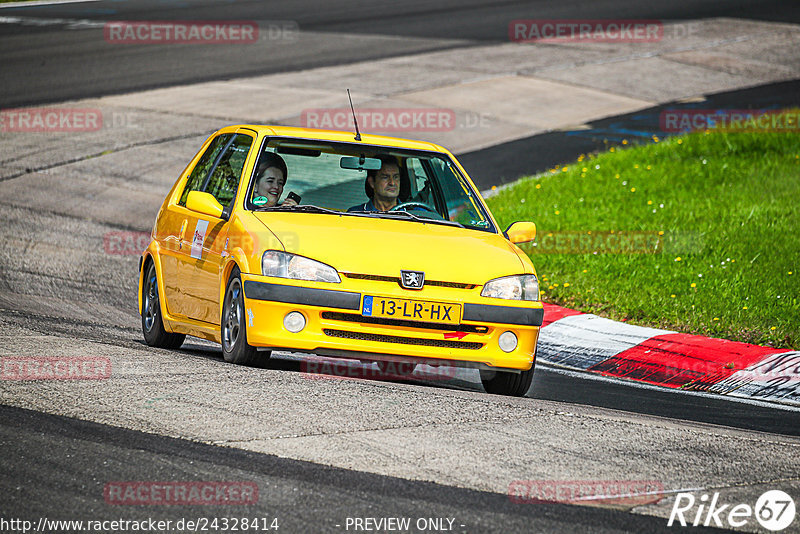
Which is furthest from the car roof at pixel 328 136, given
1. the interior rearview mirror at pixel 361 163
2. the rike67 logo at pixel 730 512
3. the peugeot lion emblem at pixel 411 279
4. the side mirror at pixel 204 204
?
the rike67 logo at pixel 730 512

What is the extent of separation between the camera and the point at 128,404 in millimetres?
6125

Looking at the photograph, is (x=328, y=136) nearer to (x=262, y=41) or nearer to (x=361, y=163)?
(x=361, y=163)

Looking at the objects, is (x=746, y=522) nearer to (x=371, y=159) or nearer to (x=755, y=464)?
(x=755, y=464)

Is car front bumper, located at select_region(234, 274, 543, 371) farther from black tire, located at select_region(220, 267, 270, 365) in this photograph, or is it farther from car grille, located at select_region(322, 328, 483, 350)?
black tire, located at select_region(220, 267, 270, 365)

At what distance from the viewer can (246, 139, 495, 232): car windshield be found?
8258mm

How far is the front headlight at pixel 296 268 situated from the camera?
730 centimetres

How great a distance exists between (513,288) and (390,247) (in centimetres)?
81

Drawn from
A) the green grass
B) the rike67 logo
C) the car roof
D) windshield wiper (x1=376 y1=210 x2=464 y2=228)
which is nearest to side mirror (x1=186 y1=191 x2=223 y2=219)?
the car roof

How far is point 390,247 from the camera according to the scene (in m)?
7.50

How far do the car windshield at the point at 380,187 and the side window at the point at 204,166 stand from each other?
0.60 m

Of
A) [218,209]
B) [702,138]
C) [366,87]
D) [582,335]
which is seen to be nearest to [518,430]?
[218,209]

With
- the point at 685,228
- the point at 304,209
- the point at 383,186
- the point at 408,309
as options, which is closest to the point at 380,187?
the point at 383,186

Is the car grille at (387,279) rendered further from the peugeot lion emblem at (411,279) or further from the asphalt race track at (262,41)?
the asphalt race track at (262,41)

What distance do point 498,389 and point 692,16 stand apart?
85.6 ft
